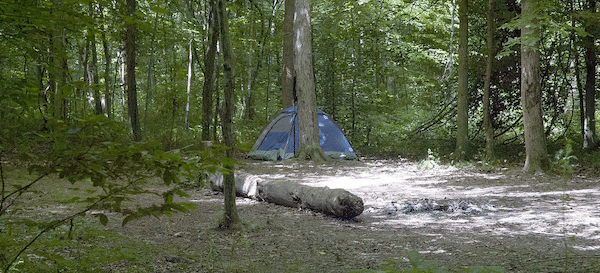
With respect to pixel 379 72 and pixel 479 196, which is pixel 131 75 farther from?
pixel 379 72

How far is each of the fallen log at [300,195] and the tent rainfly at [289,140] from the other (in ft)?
15.7

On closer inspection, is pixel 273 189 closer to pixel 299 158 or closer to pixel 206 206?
pixel 206 206

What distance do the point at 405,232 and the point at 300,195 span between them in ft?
5.61

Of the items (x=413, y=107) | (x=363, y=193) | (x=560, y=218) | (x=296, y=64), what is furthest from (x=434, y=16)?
(x=560, y=218)

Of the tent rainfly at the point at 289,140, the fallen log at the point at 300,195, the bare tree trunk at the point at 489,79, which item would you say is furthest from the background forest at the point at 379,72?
the tent rainfly at the point at 289,140

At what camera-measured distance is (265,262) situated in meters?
3.58

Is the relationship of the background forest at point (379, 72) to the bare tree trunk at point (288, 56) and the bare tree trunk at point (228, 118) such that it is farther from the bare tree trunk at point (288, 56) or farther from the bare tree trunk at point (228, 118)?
the bare tree trunk at point (228, 118)

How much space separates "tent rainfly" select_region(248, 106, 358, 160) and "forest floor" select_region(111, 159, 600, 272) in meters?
4.92

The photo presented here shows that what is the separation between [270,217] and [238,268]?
7.24ft

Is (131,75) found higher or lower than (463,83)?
higher

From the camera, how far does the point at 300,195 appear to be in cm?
591

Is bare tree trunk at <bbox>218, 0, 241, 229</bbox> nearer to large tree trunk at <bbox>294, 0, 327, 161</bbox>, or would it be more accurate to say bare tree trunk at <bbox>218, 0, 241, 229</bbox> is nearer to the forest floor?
the forest floor

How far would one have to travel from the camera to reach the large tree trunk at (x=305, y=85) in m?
11.7

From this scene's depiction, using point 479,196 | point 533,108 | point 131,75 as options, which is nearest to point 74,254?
point 479,196
